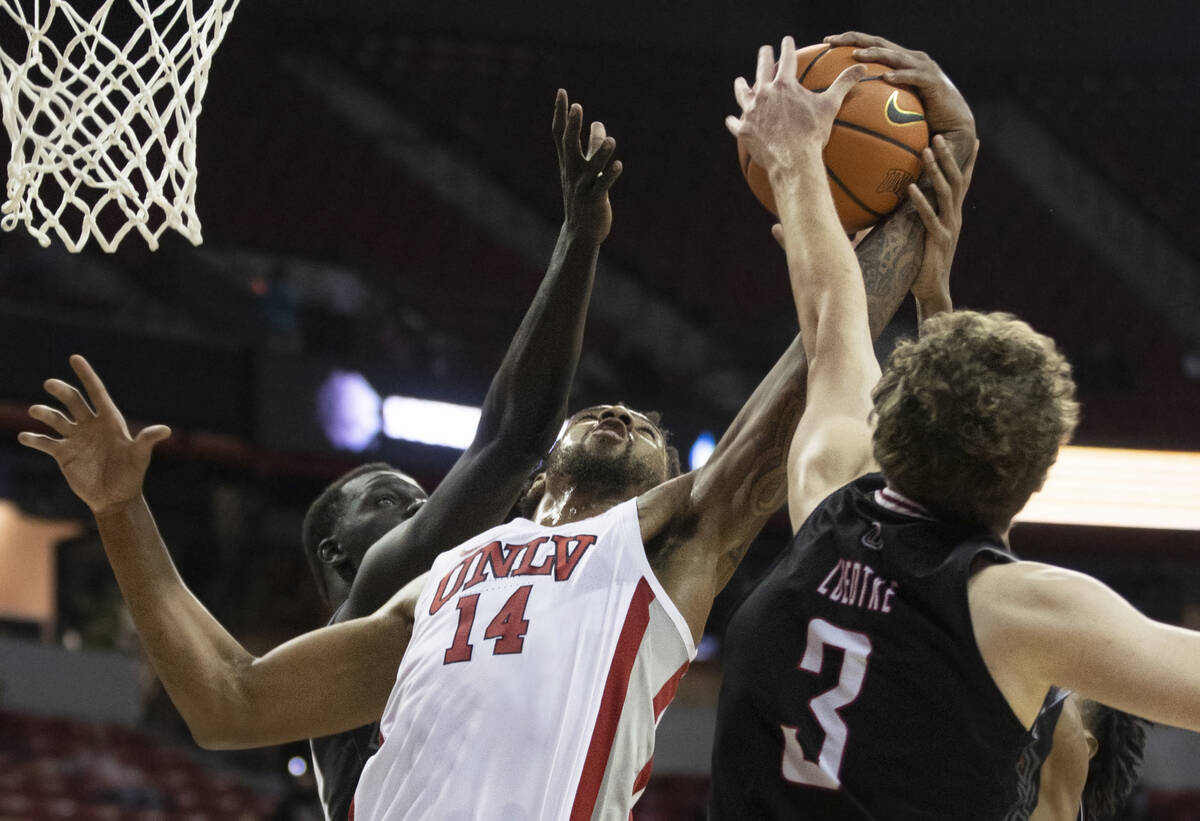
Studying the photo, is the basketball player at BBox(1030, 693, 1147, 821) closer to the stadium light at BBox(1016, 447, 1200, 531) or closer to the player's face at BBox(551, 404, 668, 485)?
the player's face at BBox(551, 404, 668, 485)

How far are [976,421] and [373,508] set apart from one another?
1.92 metres

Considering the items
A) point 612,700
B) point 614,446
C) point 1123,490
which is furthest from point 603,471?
point 1123,490

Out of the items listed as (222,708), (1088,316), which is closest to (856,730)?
(222,708)

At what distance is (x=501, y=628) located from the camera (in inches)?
87.3

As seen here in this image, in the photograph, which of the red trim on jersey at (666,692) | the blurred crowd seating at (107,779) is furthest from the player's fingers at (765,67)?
the blurred crowd seating at (107,779)

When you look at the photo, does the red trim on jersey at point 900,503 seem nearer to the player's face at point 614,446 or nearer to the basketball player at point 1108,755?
the player's face at point 614,446

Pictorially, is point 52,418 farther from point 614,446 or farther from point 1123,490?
point 1123,490

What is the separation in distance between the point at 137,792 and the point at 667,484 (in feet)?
26.2

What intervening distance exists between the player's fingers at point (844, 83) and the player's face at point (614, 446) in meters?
0.66

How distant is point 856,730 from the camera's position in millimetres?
1592

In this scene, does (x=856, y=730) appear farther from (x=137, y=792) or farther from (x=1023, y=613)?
(x=137, y=792)

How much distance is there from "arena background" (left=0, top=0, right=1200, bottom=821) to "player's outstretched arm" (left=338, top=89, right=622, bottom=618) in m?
6.11

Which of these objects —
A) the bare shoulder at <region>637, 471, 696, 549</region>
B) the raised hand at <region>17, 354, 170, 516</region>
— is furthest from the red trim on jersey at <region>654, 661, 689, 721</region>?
the raised hand at <region>17, 354, 170, 516</region>

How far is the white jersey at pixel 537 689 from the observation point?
2.11m
